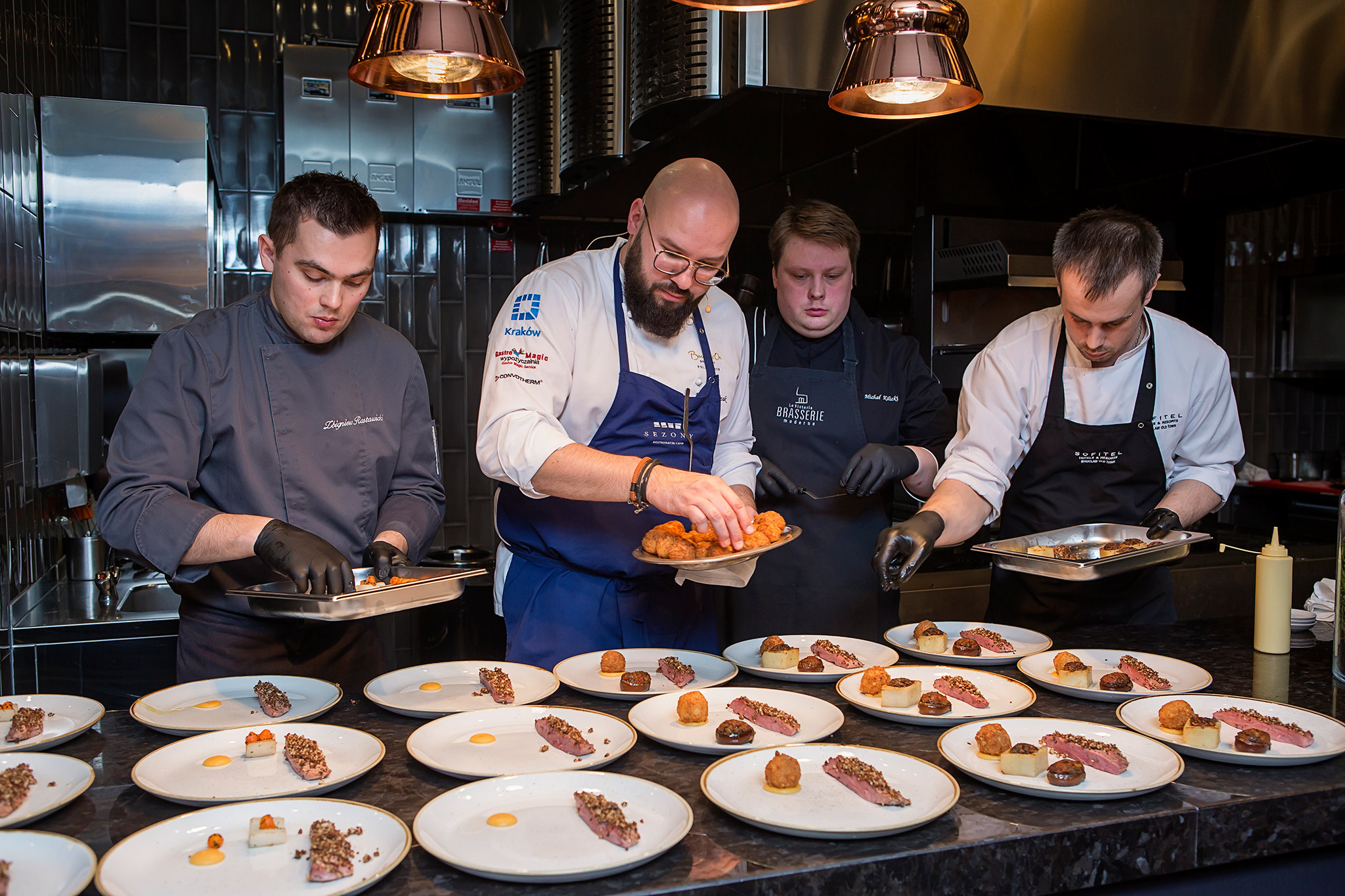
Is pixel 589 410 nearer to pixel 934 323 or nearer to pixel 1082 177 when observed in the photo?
pixel 934 323

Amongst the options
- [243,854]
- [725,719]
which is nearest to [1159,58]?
[725,719]

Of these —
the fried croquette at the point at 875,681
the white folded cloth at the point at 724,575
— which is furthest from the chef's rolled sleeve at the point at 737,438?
the fried croquette at the point at 875,681

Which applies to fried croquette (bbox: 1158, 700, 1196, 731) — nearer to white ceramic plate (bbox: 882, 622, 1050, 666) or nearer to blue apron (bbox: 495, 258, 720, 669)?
white ceramic plate (bbox: 882, 622, 1050, 666)

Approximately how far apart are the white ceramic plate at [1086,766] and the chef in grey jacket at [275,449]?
1.08 metres

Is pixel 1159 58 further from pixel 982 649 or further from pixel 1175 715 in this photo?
pixel 1175 715

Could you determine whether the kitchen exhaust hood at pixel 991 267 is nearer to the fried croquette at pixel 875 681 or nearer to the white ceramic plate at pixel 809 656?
the white ceramic plate at pixel 809 656

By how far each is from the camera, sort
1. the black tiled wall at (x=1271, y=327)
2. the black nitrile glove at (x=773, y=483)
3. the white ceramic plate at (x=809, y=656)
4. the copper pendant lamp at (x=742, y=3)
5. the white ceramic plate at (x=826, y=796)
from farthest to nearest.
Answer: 1. the black tiled wall at (x=1271, y=327)
2. the black nitrile glove at (x=773, y=483)
3. the white ceramic plate at (x=809, y=656)
4. the copper pendant lamp at (x=742, y=3)
5. the white ceramic plate at (x=826, y=796)

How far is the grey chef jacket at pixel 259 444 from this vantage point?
1930mm

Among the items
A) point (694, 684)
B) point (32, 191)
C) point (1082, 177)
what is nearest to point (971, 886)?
point (694, 684)

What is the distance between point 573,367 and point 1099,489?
1.39 metres

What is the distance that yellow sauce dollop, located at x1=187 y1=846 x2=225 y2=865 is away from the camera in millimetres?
1142

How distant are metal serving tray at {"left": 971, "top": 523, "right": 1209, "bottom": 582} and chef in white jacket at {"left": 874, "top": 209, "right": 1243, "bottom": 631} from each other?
14 cm

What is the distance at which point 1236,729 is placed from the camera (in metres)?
1.60

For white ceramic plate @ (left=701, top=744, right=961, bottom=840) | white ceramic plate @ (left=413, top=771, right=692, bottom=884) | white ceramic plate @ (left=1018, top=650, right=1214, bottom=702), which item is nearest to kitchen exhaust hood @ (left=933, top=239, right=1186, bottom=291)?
white ceramic plate @ (left=1018, top=650, right=1214, bottom=702)
